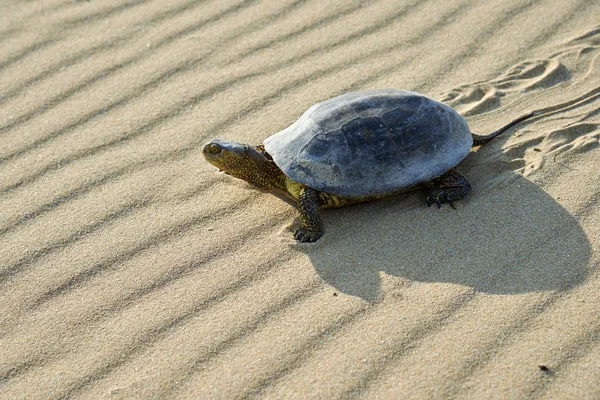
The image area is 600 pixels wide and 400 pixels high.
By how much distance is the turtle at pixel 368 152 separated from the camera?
3.97 metres

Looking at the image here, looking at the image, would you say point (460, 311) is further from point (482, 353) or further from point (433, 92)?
point (433, 92)

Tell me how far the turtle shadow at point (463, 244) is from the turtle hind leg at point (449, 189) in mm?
51

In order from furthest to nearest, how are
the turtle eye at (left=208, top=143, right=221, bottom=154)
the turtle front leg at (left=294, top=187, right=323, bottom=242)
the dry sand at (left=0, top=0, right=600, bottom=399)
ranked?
the turtle eye at (left=208, top=143, right=221, bottom=154), the turtle front leg at (left=294, top=187, right=323, bottom=242), the dry sand at (left=0, top=0, right=600, bottom=399)

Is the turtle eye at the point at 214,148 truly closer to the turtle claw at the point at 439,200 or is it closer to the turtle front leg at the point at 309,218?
the turtle front leg at the point at 309,218

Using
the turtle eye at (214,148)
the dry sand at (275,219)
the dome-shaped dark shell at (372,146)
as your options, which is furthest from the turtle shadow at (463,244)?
the turtle eye at (214,148)

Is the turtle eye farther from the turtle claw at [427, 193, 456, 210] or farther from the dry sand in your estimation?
the turtle claw at [427, 193, 456, 210]

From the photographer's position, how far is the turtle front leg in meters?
3.96

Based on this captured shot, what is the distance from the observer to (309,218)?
3.96m

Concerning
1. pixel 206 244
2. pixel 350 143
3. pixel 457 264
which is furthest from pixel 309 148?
pixel 457 264

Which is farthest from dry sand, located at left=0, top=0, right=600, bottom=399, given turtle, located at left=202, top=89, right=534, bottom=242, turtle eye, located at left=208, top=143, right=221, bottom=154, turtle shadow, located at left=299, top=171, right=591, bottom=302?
turtle eye, located at left=208, top=143, right=221, bottom=154

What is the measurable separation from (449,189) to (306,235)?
2.72ft

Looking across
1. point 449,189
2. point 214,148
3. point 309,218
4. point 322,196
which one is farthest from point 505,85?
point 214,148

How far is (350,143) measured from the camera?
398 centimetres

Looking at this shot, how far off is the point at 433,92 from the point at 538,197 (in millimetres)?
1248
